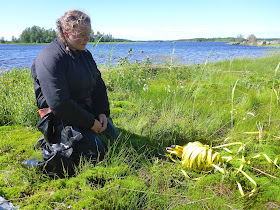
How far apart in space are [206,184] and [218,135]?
116cm

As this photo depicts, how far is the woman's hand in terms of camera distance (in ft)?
8.07

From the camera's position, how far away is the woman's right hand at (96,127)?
245 centimetres

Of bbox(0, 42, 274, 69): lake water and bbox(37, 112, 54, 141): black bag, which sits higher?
bbox(0, 42, 274, 69): lake water

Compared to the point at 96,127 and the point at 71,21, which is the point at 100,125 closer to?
the point at 96,127

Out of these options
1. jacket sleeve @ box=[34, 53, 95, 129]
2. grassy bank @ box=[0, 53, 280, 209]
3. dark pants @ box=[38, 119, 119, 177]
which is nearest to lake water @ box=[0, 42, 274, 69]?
grassy bank @ box=[0, 53, 280, 209]

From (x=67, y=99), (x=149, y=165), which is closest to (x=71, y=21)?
(x=67, y=99)

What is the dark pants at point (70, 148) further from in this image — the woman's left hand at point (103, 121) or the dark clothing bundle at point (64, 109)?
the woman's left hand at point (103, 121)

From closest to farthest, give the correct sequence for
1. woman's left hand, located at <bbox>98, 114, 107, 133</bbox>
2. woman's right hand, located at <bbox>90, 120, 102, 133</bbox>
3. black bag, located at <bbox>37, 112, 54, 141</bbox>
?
black bag, located at <bbox>37, 112, 54, 141</bbox> < woman's right hand, located at <bbox>90, 120, 102, 133</bbox> < woman's left hand, located at <bbox>98, 114, 107, 133</bbox>

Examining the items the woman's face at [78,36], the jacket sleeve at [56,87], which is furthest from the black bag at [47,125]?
the woman's face at [78,36]

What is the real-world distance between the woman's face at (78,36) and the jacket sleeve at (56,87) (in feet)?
0.67

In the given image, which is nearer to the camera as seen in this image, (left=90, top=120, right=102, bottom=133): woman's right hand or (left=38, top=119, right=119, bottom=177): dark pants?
(left=38, top=119, right=119, bottom=177): dark pants

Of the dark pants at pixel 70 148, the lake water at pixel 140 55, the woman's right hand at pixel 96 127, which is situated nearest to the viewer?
the dark pants at pixel 70 148

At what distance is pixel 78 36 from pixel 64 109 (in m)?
0.70

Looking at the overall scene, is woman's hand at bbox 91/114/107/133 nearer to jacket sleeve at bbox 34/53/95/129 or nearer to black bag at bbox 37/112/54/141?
jacket sleeve at bbox 34/53/95/129
